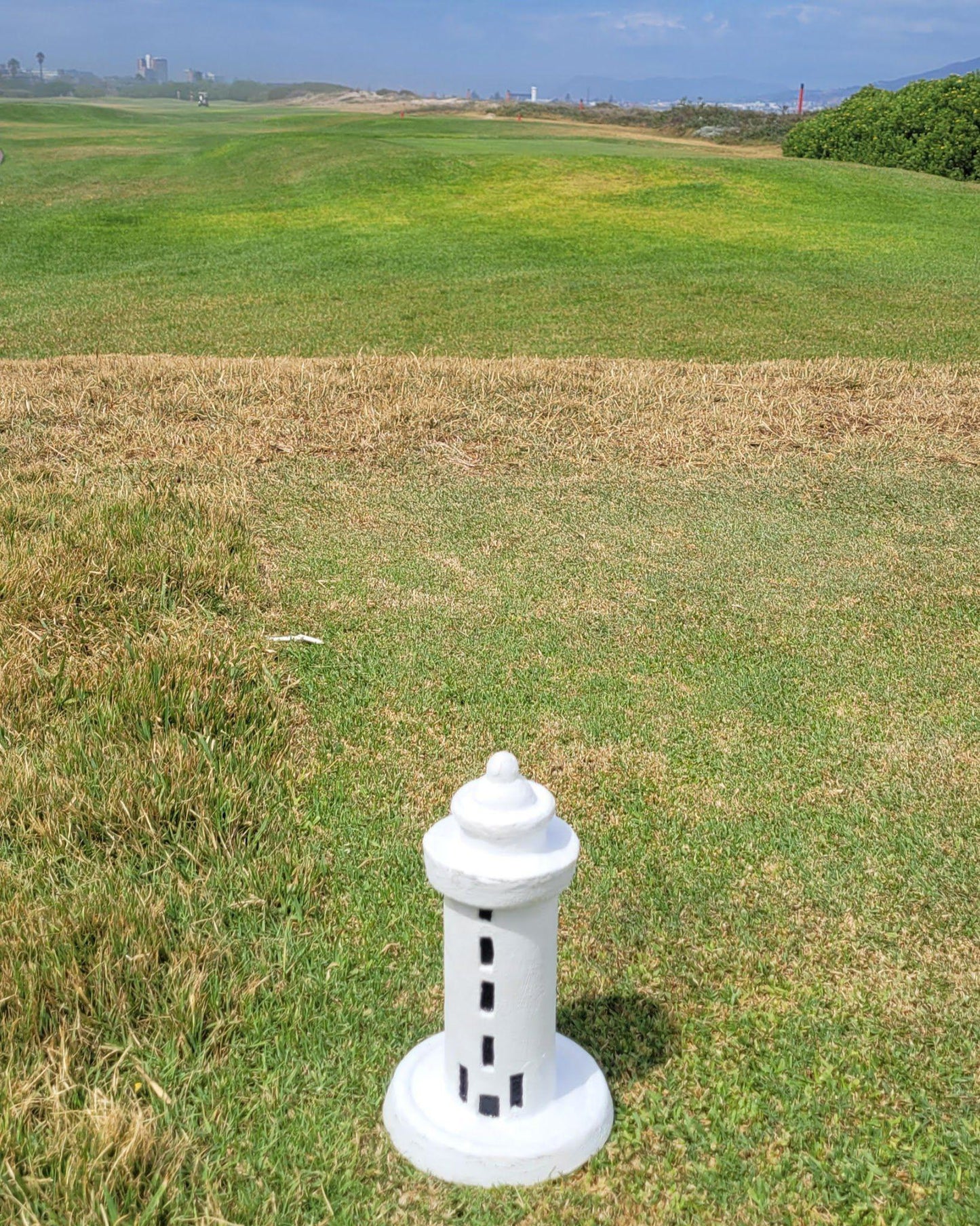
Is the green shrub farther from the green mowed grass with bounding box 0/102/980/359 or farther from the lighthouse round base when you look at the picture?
the lighthouse round base

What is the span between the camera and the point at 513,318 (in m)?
12.6

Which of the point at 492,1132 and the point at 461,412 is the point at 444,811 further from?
the point at 461,412

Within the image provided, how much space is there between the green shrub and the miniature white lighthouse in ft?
91.0

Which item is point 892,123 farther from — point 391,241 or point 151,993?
point 151,993

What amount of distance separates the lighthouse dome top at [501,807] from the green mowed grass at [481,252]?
9.18 meters

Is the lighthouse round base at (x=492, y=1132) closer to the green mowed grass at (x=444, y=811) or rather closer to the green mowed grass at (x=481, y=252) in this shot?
the green mowed grass at (x=444, y=811)

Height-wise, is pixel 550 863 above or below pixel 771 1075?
above

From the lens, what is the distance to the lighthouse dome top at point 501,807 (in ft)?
6.46

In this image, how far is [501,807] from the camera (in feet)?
6.52

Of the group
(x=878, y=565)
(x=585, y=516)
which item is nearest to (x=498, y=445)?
(x=585, y=516)

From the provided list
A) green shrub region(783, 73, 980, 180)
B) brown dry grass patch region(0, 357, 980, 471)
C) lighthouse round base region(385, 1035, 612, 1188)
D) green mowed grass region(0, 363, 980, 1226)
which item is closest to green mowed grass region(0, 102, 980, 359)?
brown dry grass patch region(0, 357, 980, 471)

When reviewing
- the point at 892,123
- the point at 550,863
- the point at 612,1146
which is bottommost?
the point at 612,1146

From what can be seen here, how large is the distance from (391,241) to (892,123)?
1547cm

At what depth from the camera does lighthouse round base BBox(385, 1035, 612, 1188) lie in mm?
2133
